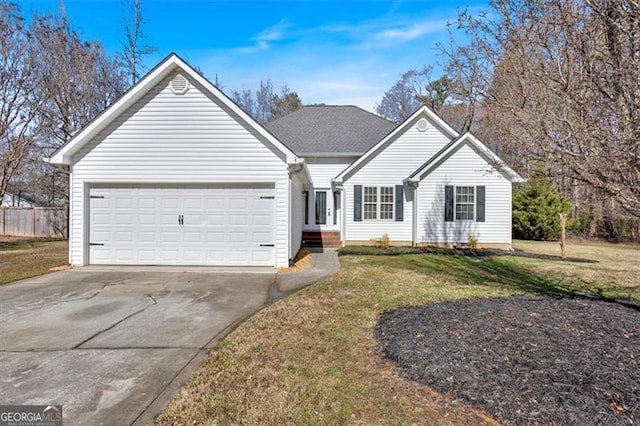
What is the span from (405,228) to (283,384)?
40.4ft

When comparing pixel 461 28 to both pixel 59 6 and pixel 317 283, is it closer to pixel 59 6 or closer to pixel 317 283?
pixel 317 283

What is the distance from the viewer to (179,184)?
9734 millimetres

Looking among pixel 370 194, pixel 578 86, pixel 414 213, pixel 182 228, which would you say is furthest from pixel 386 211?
pixel 578 86

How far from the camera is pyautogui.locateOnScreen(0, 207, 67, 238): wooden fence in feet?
68.9

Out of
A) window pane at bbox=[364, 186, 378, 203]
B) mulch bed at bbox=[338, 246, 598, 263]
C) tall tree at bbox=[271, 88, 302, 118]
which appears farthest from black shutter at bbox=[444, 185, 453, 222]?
tall tree at bbox=[271, 88, 302, 118]

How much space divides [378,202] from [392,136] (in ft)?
9.58

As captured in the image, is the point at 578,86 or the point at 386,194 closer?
the point at 578,86

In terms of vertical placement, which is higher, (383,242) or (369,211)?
(369,211)

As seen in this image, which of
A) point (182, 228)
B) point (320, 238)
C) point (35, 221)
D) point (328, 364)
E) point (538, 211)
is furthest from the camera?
point (35, 221)

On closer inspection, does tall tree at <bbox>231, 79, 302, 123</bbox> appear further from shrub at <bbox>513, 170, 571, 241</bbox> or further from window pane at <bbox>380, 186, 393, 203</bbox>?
shrub at <bbox>513, 170, 571, 241</bbox>

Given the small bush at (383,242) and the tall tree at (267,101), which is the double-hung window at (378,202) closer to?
the small bush at (383,242)

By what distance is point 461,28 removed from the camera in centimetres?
563

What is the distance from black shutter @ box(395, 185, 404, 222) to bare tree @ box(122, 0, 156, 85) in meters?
18.7

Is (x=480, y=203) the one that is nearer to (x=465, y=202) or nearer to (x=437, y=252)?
(x=465, y=202)
